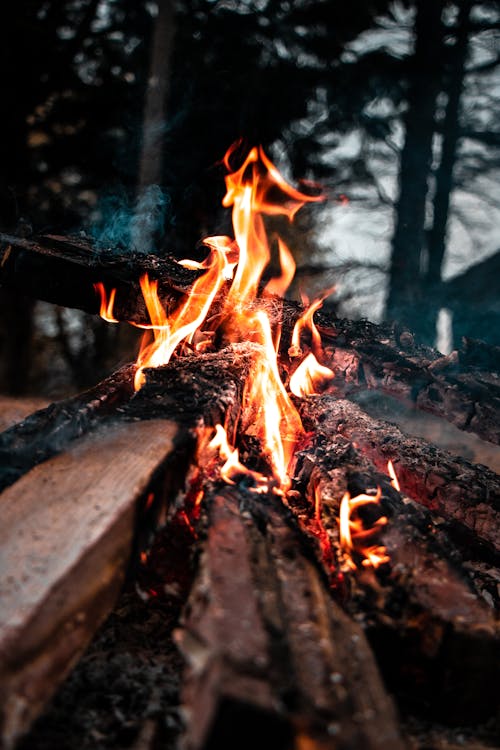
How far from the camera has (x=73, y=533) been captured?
1.12 m

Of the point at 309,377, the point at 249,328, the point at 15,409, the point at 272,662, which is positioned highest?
the point at 249,328

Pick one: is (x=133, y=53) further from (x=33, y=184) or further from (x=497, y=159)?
(x=497, y=159)

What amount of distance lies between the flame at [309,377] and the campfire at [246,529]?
0.03 metres

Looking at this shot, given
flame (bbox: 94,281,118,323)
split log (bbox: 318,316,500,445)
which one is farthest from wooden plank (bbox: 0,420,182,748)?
split log (bbox: 318,316,500,445)

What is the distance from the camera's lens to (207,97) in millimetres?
6223

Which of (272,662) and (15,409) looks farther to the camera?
(15,409)

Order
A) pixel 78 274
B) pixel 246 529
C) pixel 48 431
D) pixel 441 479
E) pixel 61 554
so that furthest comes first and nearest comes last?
1. pixel 78 274
2. pixel 441 479
3. pixel 48 431
4. pixel 246 529
5. pixel 61 554

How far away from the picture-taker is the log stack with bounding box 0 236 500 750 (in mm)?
837

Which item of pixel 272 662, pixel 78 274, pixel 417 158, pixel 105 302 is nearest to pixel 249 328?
pixel 105 302

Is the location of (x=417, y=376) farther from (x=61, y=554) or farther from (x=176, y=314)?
(x=61, y=554)

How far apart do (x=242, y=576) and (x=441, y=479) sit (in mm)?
1510

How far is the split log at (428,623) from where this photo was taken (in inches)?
44.5

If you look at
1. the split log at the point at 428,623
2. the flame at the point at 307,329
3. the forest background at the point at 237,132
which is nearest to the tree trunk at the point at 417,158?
the forest background at the point at 237,132

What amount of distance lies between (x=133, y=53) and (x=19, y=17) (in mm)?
1393
